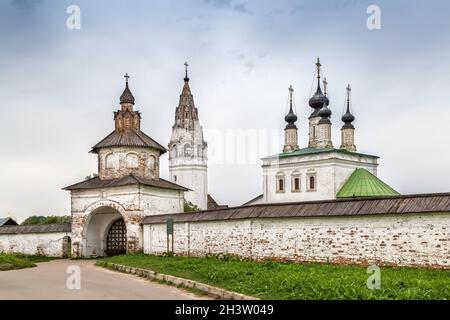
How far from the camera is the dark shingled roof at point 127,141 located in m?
27.2

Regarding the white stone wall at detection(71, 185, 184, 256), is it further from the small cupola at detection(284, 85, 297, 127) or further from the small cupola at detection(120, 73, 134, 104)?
the small cupola at detection(284, 85, 297, 127)

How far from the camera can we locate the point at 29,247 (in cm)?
2958

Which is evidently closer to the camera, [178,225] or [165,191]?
[178,225]

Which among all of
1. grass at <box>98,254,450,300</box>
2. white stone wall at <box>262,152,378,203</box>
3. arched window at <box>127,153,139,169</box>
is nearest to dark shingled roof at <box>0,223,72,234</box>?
arched window at <box>127,153,139,169</box>

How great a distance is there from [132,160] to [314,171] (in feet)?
49.5

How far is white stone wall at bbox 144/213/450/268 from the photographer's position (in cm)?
1256

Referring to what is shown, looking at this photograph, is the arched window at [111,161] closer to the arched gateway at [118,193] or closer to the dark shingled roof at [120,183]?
the arched gateway at [118,193]

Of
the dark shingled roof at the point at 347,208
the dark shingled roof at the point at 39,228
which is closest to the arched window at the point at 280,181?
the dark shingled roof at the point at 39,228

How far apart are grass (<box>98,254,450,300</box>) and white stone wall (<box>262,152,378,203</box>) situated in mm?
21959

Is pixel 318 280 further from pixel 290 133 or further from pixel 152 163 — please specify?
pixel 290 133

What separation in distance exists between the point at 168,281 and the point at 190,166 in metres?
37.1

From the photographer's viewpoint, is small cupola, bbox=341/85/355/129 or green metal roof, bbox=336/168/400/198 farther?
small cupola, bbox=341/85/355/129
